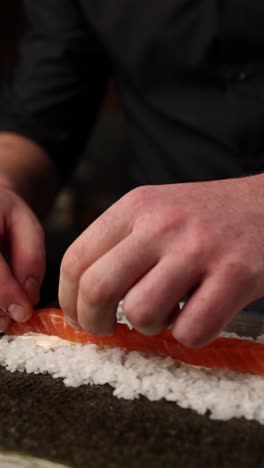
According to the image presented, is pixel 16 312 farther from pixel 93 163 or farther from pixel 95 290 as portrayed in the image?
pixel 93 163

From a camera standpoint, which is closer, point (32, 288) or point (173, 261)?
point (173, 261)

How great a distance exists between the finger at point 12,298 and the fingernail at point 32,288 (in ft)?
0.08

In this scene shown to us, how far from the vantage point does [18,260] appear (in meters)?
0.80

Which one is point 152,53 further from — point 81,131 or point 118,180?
point 118,180

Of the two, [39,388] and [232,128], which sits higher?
[39,388]

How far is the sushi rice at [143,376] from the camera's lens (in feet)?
1.87

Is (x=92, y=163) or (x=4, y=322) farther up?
(x=4, y=322)

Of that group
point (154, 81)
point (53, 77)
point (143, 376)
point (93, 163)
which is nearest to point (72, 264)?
point (143, 376)

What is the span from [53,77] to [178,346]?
860 millimetres

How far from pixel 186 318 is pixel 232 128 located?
619 mm

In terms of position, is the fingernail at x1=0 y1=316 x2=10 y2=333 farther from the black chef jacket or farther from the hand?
the black chef jacket

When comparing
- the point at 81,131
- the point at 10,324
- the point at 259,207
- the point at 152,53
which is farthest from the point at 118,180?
the point at 259,207

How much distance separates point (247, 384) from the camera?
1.99ft

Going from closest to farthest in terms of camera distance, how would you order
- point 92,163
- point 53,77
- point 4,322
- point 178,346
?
point 178,346
point 4,322
point 53,77
point 92,163
